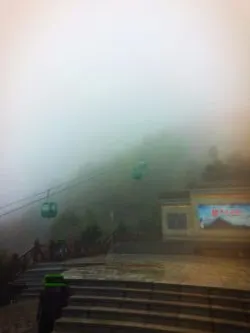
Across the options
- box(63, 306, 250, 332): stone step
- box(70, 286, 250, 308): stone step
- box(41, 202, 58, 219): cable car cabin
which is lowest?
box(63, 306, 250, 332): stone step

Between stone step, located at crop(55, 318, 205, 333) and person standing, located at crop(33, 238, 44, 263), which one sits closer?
stone step, located at crop(55, 318, 205, 333)

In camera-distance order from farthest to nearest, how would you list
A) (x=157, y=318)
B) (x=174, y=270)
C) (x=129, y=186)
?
1. (x=129, y=186)
2. (x=174, y=270)
3. (x=157, y=318)

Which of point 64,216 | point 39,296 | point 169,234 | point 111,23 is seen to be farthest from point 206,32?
point 39,296

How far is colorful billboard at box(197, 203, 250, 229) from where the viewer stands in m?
1.61

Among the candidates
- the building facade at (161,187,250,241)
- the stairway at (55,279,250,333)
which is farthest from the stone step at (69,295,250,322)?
the building facade at (161,187,250,241)

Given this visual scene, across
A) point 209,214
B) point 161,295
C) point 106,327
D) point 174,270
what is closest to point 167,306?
point 161,295

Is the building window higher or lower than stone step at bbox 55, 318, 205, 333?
higher

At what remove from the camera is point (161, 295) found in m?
1.55

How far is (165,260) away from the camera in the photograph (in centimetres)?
166

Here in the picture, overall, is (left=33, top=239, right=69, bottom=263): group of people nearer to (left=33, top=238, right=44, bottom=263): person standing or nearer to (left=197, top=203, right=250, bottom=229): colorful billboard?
(left=33, top=238, right=44, bottom=263): person standing

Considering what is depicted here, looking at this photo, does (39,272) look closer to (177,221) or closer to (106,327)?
(106,327)

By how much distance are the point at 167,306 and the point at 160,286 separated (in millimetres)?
83

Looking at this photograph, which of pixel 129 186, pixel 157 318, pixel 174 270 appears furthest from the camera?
pixel 129 186

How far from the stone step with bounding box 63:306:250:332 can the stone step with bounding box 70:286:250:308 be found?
0.06m
